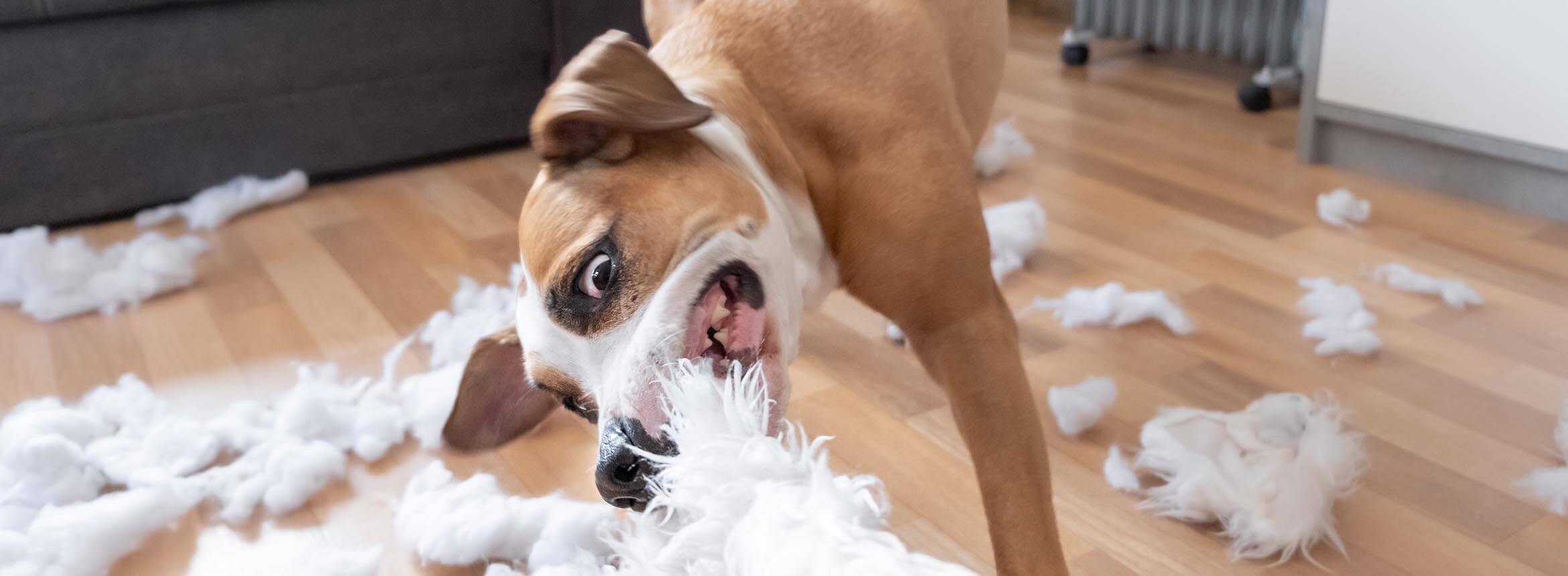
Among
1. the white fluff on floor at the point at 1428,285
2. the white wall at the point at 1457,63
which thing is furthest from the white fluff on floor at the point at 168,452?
the white wall at the point at 1457,63

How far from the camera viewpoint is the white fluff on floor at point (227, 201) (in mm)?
2484

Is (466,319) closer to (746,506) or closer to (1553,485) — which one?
(746,506)

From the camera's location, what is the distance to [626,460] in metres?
0.97

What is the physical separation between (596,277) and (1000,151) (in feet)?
5.49

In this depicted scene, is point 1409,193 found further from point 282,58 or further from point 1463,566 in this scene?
point 282,58

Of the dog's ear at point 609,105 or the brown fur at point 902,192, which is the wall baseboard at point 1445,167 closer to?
the brown fur at point 902,192

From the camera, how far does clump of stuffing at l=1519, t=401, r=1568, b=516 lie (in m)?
1.28

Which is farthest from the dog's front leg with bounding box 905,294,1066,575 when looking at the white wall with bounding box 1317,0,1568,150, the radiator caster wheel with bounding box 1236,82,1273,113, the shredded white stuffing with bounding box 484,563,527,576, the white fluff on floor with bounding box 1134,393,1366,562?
the radiator caster wheel with bounding box 1236,82,1273,113

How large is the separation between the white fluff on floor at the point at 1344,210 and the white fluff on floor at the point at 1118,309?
1.67 ft

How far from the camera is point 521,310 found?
108 centimetres

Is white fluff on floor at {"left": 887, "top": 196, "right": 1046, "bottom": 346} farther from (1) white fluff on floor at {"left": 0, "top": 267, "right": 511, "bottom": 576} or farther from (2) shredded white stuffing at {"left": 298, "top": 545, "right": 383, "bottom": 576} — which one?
(2) shredded white stuffing at {"left": 298, "top": 545, "right": 383, "bottom": 576}

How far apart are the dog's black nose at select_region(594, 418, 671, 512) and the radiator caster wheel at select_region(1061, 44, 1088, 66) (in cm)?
273

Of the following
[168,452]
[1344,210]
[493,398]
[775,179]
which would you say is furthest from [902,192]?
[1344,210]

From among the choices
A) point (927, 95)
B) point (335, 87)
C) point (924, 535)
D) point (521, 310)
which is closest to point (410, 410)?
point (521, 310)
